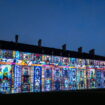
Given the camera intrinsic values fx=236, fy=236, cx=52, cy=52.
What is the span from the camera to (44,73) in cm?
2698

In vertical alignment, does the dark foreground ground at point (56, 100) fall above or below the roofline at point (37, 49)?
below

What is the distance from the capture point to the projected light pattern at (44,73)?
23.4m

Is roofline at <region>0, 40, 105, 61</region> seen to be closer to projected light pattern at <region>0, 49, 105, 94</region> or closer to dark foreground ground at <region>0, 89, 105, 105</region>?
projected light pattern at <region>0, 49, 105, 94</region>

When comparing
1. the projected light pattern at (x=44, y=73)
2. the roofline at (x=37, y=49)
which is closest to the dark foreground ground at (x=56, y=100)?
the projected light pattern at (x=44, y=73)

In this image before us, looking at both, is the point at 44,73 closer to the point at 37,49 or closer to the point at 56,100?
the point at 37,49

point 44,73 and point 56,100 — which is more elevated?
point 44,73

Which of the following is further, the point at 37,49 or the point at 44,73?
the point at 37,49

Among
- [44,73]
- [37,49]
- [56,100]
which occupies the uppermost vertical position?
[37,49]

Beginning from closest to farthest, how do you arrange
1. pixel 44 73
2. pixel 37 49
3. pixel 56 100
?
pixel 56 100 → pixel 44 73 → pixel 37 49

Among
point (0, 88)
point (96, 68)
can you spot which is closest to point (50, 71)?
point (0, 88)

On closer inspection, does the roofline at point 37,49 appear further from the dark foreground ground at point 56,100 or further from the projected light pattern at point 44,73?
the dark foreground ground at point 56,100

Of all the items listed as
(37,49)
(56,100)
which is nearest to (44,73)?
(37,49)

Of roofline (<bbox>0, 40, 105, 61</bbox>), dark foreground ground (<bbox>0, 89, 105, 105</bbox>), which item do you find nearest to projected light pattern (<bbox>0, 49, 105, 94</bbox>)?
roofline (<bbox>0, 40, 105, 61</bbox>)

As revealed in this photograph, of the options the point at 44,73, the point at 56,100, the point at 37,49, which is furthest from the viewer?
the point at 37,49
